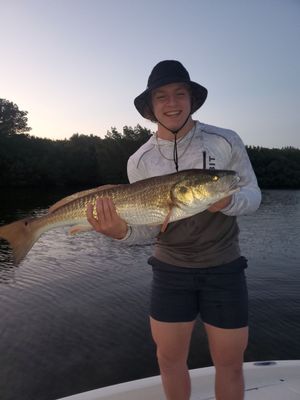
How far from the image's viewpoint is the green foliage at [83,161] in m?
78.6

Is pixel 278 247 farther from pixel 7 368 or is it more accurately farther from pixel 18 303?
pixel 7 368

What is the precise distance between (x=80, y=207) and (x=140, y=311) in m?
8.69

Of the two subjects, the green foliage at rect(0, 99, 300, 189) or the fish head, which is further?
the green foliage at rect(0, 99, 300, 189)

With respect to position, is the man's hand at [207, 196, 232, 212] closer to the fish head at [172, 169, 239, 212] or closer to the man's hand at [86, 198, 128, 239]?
the fish head at [172, 169, 239, 212]

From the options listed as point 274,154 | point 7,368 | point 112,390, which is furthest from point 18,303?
point 274,154

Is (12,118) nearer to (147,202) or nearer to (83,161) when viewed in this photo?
(83,161)

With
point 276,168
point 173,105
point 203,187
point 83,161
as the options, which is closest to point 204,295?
point 203,187

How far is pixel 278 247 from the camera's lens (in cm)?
2084

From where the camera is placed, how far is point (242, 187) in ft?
10.8

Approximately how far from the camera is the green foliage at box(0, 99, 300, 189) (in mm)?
78556

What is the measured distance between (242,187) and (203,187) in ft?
1.20

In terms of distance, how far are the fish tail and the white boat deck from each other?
156 cm

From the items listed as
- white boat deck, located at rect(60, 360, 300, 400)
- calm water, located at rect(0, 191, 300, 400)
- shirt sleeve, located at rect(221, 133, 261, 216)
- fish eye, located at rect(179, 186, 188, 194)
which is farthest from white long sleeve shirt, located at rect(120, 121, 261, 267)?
calm water, located at rect(0, 191, 300, 400)

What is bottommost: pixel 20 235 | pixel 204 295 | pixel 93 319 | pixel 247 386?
pixel 93 319
